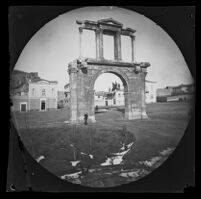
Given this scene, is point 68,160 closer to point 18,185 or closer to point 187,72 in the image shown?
point 18,185

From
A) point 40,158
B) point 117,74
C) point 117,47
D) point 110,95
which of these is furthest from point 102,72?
point 40,158

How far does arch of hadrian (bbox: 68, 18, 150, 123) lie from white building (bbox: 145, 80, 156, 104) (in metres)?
0.05

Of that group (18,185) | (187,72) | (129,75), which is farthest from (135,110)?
(18,185)

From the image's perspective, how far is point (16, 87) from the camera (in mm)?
4223

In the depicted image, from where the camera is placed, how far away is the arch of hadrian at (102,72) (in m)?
4.28

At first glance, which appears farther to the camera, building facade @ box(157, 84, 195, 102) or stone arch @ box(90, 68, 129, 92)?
building facade @ box(157, 84, 195, 102)

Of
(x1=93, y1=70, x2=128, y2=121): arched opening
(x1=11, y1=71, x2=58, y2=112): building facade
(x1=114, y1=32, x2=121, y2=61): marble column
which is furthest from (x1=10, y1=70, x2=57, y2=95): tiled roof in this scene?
(x1=114, y1=32, x2=121, y2=61): marble column

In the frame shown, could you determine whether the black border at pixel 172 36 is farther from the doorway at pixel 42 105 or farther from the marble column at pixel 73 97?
the marble column at pixel 73 97

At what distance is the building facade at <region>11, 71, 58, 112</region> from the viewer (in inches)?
162

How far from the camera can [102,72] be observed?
438 centimetres

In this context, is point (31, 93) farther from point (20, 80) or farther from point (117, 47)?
point (117, 47)

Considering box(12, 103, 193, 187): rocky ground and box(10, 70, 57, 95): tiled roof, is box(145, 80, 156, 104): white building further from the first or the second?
box(10, 70, 57, 95): tiled roof

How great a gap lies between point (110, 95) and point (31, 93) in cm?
124

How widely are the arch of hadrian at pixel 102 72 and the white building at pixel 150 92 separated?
53mm
